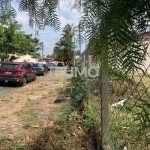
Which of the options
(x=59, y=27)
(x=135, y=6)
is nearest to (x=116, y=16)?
(x=135, y=6)

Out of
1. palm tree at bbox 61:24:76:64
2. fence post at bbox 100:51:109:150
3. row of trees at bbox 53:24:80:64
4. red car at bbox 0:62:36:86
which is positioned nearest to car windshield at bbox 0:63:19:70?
red car at bbox 0:62:36:86

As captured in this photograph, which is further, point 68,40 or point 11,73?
point 11,73

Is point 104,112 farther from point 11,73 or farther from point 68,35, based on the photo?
point 11,73

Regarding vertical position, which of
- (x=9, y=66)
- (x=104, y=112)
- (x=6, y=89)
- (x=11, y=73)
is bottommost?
(x=6, y=89)

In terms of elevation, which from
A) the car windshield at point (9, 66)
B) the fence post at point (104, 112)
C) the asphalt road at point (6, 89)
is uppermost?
the car windshield at point (9, 66)

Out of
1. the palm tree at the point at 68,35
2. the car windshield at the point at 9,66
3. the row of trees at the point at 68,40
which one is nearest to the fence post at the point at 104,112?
the row of trees at the point at 68,40

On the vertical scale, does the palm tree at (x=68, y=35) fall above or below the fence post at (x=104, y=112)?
above

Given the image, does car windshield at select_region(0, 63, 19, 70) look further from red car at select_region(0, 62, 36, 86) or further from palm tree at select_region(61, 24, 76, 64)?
palm tree at select_region(61, 24, 76, 64)

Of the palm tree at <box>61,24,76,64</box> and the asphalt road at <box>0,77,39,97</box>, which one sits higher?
the palm tree at <box>61,24,76,64</box>

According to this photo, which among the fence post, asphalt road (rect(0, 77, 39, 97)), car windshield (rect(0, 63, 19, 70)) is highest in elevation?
car windshield (rect(0, 63, 19, 70))

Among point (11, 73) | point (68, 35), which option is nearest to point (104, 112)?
point (68, 35)

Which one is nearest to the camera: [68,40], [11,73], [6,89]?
[68,40]

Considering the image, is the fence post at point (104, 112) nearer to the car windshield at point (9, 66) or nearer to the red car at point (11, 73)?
the red car at point (11, 73)

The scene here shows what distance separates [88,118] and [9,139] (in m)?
1.51
